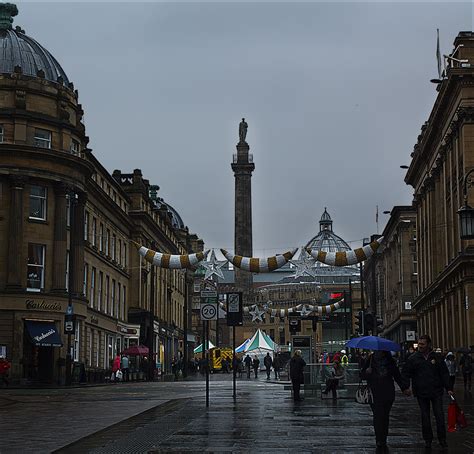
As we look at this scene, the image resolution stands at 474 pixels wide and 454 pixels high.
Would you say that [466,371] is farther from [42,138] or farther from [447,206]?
[42,138]

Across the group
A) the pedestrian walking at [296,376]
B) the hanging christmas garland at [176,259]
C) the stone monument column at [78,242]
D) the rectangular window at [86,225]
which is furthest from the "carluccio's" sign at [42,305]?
the pedestrian walking at [296,376]

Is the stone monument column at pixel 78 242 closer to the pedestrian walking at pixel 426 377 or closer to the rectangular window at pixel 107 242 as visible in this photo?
the rectangular window at pixel 107 242

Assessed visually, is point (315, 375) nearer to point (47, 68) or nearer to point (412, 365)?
point (412, 365)

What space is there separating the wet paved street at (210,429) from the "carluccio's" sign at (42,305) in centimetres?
2373

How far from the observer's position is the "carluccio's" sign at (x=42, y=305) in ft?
166

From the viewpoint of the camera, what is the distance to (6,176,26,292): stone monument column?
166 feet

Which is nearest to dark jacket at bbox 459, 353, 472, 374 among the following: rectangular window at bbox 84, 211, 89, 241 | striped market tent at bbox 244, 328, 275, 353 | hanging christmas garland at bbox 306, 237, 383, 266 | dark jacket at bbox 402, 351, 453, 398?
hanging christmas garland at bbox 306, 237, 383, 266

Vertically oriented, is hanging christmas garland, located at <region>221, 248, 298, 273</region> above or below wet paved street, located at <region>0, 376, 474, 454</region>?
above

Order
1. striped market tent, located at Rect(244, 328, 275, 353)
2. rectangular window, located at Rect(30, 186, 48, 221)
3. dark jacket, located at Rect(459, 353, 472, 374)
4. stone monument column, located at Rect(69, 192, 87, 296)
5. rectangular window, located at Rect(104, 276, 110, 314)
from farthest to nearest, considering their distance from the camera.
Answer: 1. striped market tent, located at Rect(244, 328, 275, 353)
2. rectangular window, located at Rect(104, 276, 110, 314)
3. stone monument column, located at Rect(69, 192, 87, 296)
4. rectangular window, located at Rect(30, 186, 48, 221)
5. dark jacket, located at Rect(459, 353, 472, 374)

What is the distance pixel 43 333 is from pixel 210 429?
34.3 m

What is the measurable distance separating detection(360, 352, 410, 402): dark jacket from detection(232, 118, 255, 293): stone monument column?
105341 millimetres

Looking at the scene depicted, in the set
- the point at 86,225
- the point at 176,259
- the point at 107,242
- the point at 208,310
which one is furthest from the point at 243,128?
the point at 208,310

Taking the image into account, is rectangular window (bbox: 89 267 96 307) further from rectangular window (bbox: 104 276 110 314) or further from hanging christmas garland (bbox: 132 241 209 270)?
hanging christmas garland (bbox: 132 241 209 270)

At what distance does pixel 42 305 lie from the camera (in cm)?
5112
